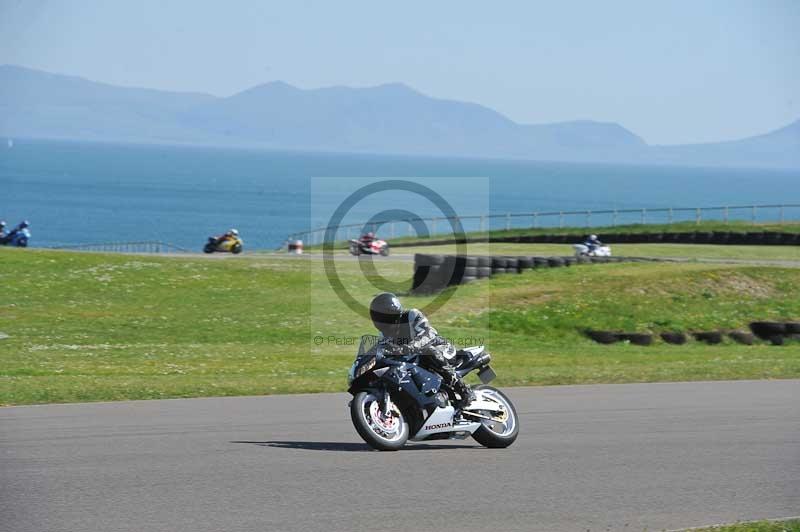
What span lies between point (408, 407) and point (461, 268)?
69.0 feet

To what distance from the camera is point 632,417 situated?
1373cm

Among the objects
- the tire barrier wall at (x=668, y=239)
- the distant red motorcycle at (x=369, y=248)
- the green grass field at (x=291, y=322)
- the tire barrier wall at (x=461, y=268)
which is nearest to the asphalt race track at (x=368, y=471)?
the green grass field at (x=291, y=322)

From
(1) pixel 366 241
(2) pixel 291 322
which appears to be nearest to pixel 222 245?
(1) pixel 366 241

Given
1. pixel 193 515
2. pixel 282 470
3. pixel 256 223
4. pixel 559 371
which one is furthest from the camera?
pixel 256 223

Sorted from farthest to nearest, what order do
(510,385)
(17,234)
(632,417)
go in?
(17,234)
(510,385)
(632,417)

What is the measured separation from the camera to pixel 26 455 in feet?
34.0

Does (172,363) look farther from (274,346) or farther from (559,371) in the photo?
(559,371)

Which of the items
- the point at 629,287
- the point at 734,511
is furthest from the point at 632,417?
the point at 629,287

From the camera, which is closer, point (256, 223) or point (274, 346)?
point (274, 346)

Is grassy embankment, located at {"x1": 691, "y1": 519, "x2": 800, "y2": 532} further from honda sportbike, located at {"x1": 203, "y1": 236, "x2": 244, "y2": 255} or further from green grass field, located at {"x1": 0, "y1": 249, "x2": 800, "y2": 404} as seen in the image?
honda sportbike, located at {"x1": 203, "y1": 236, "x2": 244, "y2": 255}

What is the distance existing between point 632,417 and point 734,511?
15.6ft

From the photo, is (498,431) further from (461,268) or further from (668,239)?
(668,239)

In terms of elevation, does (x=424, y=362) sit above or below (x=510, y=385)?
above

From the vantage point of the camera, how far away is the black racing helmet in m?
→ 11.2
